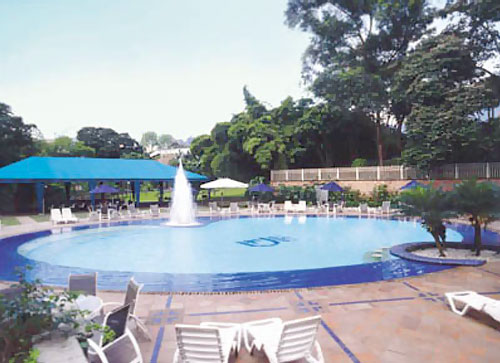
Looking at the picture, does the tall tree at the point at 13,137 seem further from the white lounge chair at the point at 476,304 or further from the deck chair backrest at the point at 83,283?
the white lounge chair at the point at 476,304

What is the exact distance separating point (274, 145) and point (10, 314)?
1079 inches

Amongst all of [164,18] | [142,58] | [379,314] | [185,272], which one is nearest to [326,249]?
[185,272]

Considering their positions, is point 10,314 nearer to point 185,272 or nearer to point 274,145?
point 185,272

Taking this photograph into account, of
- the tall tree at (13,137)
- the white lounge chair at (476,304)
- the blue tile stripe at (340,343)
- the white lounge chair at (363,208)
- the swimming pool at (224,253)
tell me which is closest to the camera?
the blue tile stripe at (340,343)

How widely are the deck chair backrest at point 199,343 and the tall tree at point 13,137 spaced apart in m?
30.3

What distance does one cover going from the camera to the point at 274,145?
97.3 ft

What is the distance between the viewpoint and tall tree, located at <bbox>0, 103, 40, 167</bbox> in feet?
92.0

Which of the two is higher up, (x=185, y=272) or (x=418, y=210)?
(x=418, y=210)

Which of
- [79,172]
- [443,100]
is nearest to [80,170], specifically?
[79,172]

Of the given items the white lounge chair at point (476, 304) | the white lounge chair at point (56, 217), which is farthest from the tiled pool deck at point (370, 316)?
the white lounge chair at point (56, 217)

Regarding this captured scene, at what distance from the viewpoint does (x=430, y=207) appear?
9.11 meters

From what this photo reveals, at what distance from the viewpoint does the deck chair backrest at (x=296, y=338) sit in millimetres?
3578

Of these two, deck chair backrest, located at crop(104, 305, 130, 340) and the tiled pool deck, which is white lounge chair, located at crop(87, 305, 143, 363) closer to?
deck chair backrest, located at crop(104, 305, 130, 340)

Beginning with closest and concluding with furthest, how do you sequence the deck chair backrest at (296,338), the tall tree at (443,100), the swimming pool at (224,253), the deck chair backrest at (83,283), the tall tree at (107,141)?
the deck chair backrest at (296,338), the deck chair backrest at (83,283), the swimming pool at (224,253), the tall tree at (443,100), the tall tree at (107,141)
